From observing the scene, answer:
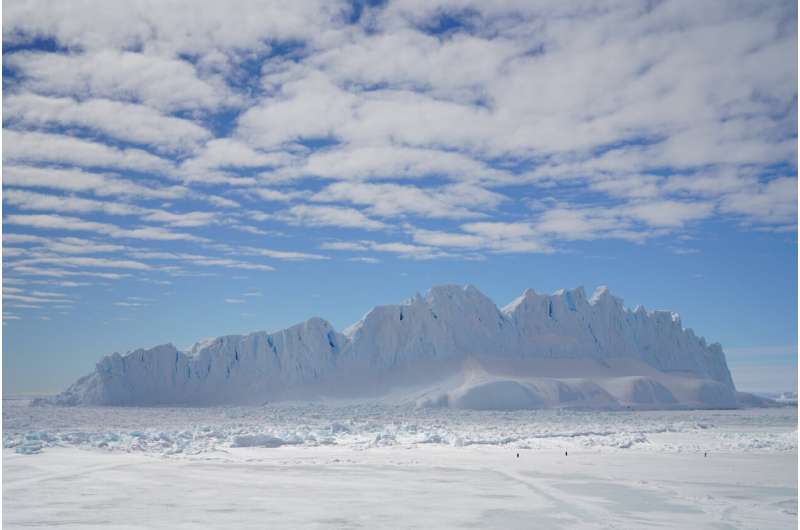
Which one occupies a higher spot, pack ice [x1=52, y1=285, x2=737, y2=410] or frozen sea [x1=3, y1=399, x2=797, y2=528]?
pack ice [x1=52, y1=285, x2=737, y2=410]

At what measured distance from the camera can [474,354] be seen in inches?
2135

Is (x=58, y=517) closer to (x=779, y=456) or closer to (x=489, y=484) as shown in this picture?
(x=489, y=484)

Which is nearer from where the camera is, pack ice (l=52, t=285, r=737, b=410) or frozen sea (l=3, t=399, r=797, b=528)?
frozen sea (l=3, t=399, r=797, b=528)

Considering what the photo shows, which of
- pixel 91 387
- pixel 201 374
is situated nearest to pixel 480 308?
pixel 201 374

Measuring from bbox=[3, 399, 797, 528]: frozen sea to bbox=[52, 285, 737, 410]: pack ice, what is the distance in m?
29.7

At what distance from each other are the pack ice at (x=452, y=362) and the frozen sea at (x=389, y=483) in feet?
97.5

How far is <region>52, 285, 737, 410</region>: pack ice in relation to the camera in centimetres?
4778

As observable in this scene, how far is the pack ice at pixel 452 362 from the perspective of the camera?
157ft

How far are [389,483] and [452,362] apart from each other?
44157mm

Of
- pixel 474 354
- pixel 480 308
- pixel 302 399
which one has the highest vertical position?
pixel 480 308

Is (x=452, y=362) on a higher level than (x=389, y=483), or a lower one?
higher

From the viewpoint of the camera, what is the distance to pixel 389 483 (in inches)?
380

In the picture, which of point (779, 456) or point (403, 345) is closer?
point (779, 456)

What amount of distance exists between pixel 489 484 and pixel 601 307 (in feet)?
164
